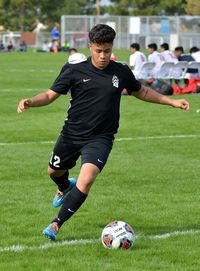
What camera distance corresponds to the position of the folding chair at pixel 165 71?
28.2 meters

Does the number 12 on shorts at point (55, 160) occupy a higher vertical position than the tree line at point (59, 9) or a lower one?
higher

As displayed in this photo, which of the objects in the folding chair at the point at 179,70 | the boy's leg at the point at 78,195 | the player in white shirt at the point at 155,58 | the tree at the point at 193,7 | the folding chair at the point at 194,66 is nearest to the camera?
the boy's leg at the point at 78,195

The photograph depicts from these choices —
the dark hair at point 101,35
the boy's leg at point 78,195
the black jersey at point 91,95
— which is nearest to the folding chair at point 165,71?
the black jersey at point 91,95

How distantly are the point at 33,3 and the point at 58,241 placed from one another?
94.3 meters

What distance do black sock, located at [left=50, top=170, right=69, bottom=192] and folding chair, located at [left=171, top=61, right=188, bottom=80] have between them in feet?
64.9

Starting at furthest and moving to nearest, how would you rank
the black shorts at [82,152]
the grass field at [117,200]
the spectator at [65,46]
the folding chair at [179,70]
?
the spectator at [65,46] → the folding chair at [179,70] → the black shorts at [82,152] → the grass field at [117,200]

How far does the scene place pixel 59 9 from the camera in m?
107

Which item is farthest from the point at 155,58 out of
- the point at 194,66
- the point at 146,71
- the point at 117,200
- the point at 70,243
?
the point at 70,243

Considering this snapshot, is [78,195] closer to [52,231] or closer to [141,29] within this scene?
[52,231]

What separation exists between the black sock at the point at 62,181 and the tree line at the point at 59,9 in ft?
260

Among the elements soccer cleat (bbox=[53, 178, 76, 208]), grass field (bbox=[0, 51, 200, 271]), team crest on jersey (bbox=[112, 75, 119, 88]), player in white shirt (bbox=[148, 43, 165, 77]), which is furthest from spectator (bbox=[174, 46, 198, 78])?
team crest on jersey (bbox=[112, 75, 119, 88])

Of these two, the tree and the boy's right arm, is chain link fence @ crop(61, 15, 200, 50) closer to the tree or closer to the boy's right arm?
the tree

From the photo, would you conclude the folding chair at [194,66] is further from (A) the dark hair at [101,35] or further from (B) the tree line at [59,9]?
(B) the tree line at [59,9]

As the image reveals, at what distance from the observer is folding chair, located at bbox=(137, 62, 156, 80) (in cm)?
2836
